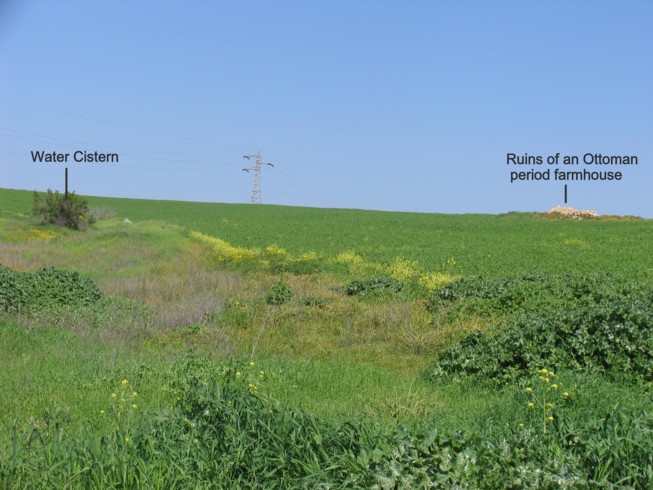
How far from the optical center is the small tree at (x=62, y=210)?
4703 centimetres

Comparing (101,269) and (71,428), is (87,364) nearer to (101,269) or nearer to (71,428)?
(71,428)

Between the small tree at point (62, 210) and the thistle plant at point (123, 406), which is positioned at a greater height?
the small tree at point (62, 210)

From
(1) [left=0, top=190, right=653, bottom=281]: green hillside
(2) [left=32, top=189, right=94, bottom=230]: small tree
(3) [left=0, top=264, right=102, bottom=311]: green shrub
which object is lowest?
(3) [left=0, top=264, right=102, bottom=311]: green shrub

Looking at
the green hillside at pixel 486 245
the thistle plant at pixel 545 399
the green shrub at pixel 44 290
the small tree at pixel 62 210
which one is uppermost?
the small tree at pixel 62 210

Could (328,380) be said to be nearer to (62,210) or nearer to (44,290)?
(44,290)

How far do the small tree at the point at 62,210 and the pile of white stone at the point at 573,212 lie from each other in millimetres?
37632

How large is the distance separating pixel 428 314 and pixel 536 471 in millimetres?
9709

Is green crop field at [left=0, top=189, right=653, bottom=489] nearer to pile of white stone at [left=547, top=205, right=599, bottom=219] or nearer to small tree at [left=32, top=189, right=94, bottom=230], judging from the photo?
small tree at [left=32, top=189, right=94, bottom=230]

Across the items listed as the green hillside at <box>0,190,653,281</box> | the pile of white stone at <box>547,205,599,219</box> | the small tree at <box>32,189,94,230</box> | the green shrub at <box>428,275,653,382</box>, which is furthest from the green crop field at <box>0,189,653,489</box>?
the pile of white stone at <box>547,205,599,219</box>

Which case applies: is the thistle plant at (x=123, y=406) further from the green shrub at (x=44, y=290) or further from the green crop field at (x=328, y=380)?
the green shrub at (x=44, y=290)

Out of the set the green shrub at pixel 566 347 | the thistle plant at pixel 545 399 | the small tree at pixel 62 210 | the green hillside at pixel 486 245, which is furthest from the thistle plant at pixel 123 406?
the small tree at pixel 62 210

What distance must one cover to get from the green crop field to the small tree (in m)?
28.4

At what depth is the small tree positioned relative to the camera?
4703 cm

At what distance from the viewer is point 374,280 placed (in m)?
17.0
